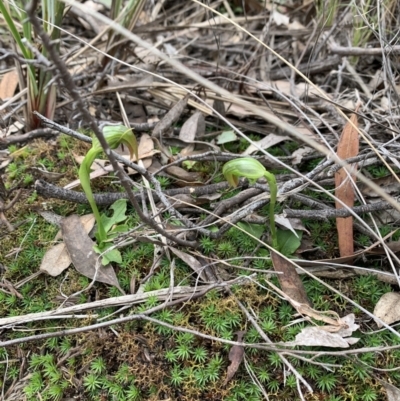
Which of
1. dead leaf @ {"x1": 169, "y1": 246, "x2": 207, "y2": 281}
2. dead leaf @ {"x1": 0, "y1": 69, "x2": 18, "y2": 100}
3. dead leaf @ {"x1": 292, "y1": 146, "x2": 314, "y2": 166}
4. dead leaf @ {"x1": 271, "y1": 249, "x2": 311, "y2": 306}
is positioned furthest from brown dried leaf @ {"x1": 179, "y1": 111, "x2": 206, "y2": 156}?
dead leaf @ {"x1": 0, "y1": 69, "x2": 18, "y2": 100}

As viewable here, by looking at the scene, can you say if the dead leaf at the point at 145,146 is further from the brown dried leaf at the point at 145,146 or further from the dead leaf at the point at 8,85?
the dead leaf at the point at 8,85

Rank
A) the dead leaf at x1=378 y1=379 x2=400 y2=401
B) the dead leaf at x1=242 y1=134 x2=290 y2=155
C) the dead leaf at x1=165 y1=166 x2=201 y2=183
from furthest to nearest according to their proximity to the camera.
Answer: the dead leaf at x1=242 y1=134 x2=290 y2=155 → the dead leaf at x1=165 y1=166 x2=201 y2=183 → the dead leaf at x1=378 y1=379 x2=400 y2=401

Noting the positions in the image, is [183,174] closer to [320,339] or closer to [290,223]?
[290,223]

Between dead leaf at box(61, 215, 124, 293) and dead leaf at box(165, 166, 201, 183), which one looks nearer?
dead leaf at box(61, 215, 124, 293)

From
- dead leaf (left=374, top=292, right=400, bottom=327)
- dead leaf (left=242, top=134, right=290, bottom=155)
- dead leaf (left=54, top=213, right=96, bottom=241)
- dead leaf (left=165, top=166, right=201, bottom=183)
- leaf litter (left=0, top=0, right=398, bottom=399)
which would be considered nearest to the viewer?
dead leaf (left=374, top=292, right=400, bottom=327)

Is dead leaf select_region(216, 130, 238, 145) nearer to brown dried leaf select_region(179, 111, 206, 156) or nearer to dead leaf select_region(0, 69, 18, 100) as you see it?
brown dried leaf select_region(179, 111, 206, 156)

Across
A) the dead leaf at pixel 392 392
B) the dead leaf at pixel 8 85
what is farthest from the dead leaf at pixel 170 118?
the dead leaf at pixel 392 392
